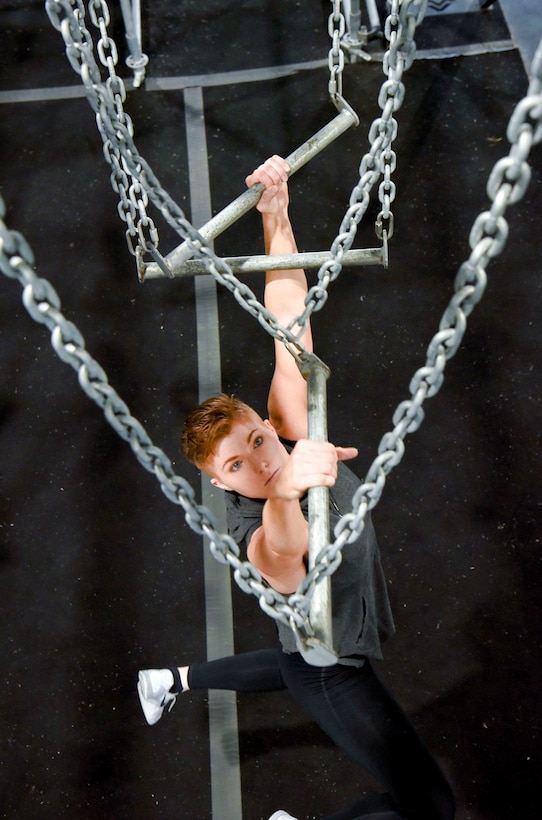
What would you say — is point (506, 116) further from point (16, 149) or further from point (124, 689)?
point (124, 689)

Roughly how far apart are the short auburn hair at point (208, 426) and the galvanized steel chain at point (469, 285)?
54 centimetres

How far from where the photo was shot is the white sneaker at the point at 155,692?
2.47m

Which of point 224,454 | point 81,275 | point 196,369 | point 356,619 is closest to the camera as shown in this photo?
point 224,454

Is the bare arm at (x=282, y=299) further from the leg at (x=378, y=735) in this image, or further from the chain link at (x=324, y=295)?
the leg at (x=378, y=735)

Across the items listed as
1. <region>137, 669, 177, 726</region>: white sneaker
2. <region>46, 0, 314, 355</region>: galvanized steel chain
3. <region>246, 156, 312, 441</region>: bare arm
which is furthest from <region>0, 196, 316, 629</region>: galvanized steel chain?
<region>137, 669, 177, 726</region>: white sneaker

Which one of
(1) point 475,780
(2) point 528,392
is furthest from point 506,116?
(1) point 475,780

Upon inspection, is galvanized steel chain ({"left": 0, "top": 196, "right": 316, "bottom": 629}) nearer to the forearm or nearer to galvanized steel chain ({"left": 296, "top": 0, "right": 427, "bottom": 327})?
the forearm

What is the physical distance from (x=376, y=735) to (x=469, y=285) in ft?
4.23

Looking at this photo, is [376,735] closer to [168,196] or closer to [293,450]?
[293,450]

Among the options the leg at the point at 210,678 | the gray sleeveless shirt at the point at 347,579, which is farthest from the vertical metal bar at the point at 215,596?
the gray sleeveless shirt at the point at 347,579

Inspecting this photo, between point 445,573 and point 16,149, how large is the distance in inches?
107

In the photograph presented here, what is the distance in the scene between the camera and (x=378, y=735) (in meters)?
1.97

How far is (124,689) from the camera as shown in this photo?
2.61 meters

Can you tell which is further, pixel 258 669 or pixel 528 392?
pixel 528 392
